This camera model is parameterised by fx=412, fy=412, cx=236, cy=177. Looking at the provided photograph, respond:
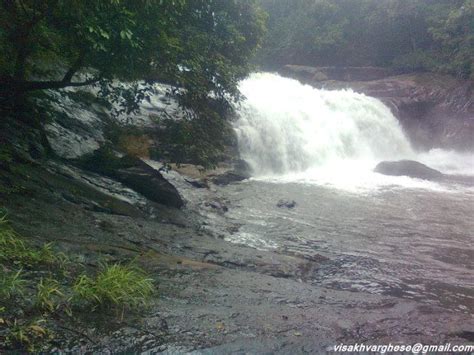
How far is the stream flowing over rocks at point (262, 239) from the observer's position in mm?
3781

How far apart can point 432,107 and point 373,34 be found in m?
10.6

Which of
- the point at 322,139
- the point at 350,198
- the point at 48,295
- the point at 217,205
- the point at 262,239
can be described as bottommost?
the point at 48,295

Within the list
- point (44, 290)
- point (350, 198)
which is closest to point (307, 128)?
point (350, 198)

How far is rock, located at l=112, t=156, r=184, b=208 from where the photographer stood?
9.02 m

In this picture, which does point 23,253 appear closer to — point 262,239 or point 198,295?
point 198,295

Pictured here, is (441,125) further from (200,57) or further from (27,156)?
(27,156)

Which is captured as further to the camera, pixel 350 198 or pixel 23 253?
pixel 350 198

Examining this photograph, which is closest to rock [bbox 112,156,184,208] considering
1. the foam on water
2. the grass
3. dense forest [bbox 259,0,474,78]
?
the grass

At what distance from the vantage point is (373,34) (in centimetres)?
3303

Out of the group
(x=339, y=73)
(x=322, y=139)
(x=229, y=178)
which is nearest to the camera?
(x=229, y=178)

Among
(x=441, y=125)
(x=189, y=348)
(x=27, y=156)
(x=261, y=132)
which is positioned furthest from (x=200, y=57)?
(x=441, y=125)

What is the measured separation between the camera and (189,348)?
325cm

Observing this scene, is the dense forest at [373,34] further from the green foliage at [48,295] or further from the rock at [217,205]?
the green foliage at [48,295]

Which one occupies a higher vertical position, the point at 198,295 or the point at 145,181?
the point at 145,181
